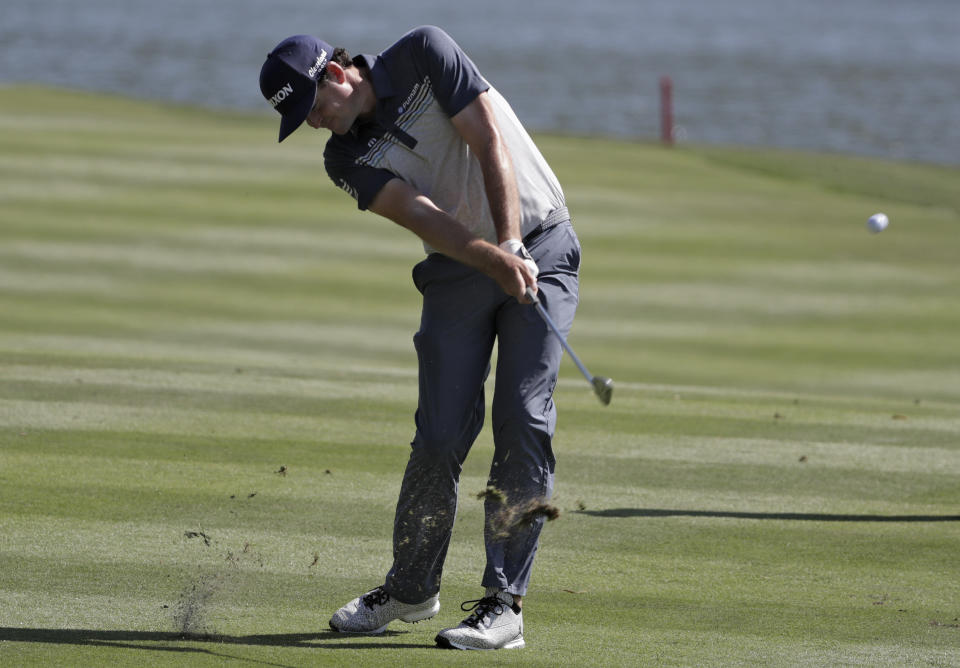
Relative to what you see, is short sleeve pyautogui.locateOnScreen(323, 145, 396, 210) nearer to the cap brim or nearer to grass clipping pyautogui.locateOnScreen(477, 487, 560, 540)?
the cap brim

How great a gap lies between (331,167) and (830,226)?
13.8m

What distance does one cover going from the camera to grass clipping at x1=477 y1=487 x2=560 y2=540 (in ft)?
15.4

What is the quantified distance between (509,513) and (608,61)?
5363 cm

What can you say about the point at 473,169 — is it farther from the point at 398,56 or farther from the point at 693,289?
the point at 693,289

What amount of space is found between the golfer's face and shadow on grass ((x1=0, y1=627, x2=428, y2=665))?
168 centimetres

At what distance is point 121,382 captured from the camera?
28.1ft

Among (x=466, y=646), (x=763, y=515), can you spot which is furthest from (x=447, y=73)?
(x=763, y=515)

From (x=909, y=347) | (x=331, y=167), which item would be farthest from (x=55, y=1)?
(x=331, y=167)

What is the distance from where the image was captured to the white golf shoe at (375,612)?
480 cm

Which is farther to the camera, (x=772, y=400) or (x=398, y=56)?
(x=772, y=400)

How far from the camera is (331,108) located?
4668 millimetres

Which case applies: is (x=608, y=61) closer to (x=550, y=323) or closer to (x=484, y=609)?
(x=550, y=323)

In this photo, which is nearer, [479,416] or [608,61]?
[479,416]

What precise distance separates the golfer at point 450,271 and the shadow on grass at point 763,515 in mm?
1587
